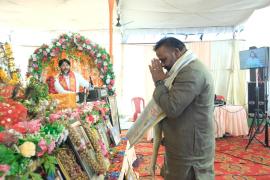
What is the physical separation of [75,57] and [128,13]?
2571mm

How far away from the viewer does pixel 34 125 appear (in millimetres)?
1171

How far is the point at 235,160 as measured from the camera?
434 centimetres

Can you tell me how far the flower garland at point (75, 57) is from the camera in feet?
12.6

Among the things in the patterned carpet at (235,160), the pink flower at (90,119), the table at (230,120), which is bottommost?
the patterned carpet at (235,160)

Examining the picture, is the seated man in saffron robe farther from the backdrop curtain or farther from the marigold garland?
the backdrop curtain

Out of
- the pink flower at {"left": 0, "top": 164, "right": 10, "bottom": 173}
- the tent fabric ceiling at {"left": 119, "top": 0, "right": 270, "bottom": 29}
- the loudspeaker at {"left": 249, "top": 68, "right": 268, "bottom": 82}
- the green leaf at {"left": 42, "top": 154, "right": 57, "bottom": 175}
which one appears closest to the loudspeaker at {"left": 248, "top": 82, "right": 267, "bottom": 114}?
the loudspeaker at {"left": 249, "top": 68, "right": 268, "bottom": 82}

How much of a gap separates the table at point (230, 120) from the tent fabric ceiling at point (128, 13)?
6.86 ft

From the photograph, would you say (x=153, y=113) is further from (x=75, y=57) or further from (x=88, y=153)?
(x=75, y=57)

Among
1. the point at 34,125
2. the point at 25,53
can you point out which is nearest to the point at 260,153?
the point at 34,125

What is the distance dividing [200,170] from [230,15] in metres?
5.94

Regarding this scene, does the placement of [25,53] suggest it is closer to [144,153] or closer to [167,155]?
[144,153]

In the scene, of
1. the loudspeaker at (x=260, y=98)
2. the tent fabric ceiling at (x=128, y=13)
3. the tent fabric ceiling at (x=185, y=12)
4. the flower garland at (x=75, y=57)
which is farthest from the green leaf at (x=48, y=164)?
the loudspeaker at (x=260, y=98)

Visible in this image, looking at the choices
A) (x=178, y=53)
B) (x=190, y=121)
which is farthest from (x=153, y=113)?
(x=178, y=53)

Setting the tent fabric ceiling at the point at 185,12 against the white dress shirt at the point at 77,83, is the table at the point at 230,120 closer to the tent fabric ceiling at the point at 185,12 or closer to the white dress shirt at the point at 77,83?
the tent fabric ceiling at the point at 185,12
